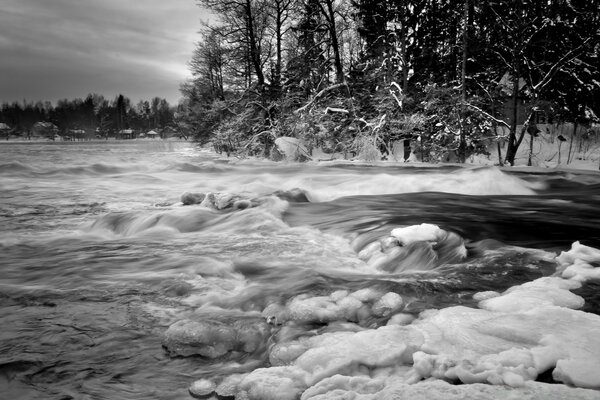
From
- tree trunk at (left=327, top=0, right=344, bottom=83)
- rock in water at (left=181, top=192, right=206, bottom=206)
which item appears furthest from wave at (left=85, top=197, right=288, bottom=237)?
tree trunk at (left=327, top=0, right=344, bottom=83)

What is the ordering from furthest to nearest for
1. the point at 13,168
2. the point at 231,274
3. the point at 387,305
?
the point at 13,168
the point at 231,274
the point at 387,305

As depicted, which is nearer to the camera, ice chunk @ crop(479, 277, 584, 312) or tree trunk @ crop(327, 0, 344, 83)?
ice chunk @ crop(479, 277, 584, 312)

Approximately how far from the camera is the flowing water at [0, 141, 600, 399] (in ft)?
7.70

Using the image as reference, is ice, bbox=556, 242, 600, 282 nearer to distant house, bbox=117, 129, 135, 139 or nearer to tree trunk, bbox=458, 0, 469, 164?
tree trunk, bbox=458, 0, 469, 164

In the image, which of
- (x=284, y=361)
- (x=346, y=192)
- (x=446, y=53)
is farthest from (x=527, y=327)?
(x=446, y=53)

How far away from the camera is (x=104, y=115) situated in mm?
113750

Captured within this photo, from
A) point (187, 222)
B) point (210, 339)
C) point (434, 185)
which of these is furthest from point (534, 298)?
point (434, 185)

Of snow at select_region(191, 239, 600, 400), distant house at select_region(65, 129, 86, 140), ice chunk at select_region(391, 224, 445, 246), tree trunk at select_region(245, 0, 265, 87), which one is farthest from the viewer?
distant house at select_region(65, 129, 86, 140)

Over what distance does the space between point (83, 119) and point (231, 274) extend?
121 metres

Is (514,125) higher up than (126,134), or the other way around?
(126,134)

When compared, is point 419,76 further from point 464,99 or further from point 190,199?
point 190,199

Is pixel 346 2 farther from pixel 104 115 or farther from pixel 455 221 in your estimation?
pixel 104 115

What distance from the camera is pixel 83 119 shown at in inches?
4272

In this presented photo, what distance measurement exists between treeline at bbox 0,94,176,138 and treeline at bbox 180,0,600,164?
72.9m
